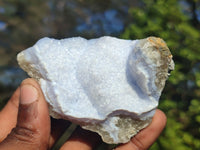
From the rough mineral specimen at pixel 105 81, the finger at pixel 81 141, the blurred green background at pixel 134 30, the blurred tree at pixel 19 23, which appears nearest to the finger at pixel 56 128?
the finger at pixel 81 141

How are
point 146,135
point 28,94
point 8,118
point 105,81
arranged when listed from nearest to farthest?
1. point 28,94
2. point 105,81
3. point 146,135
4. point 8,118

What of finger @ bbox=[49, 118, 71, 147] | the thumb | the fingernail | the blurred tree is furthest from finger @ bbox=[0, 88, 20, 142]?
the blurred tree

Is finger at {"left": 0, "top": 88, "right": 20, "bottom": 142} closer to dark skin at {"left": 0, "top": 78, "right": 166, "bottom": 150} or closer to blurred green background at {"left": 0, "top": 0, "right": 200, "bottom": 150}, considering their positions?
dark skin at {"left": 0, "top": 78, "right": 166, "bottom": 150}

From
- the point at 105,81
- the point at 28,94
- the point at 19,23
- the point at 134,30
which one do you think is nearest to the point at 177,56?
the point at 134,30

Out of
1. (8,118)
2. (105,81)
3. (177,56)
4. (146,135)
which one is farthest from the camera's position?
(177,56)

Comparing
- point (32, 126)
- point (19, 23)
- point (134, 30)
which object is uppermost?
point (32, 126)

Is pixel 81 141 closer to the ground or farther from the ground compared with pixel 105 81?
closer to the ground

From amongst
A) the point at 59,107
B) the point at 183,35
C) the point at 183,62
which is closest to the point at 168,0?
the point at 183,35

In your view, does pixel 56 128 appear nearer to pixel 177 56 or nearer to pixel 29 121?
pixel 29 121
